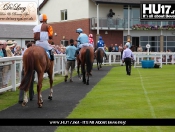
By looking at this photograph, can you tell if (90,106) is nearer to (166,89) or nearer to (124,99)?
(124,99)

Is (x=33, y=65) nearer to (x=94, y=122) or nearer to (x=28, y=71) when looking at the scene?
(x=28, y=71)

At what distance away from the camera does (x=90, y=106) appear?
383 inches

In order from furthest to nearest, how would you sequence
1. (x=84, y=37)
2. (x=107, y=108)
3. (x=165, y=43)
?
(x=165, y=43) → (x=84, y=37) → (x=107, y=108)

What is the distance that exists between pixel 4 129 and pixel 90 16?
38.4 metres

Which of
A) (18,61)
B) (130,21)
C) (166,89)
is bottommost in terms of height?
(166,89)

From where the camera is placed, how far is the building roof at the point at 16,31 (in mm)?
58562

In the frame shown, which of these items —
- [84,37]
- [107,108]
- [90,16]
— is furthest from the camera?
[90,16]

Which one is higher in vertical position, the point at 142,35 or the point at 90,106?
the point at 142,35

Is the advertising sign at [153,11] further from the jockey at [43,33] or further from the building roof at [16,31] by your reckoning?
the building roof at [16,31]

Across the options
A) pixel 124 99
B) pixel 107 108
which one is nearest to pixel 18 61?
pixel 124 99

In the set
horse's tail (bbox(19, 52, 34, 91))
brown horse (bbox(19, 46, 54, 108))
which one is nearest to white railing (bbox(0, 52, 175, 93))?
brown horse (bbox(19, 46, 54, 108))

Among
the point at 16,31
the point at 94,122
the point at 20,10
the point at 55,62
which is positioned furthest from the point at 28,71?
the point at 16,31

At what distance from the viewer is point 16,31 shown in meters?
60.6

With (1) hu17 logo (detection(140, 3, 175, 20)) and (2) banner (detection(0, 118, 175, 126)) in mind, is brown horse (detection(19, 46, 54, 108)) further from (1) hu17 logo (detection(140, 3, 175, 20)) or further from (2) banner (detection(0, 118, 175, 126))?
(1) hu17 logo (detection(140, 3, 175, 20))
